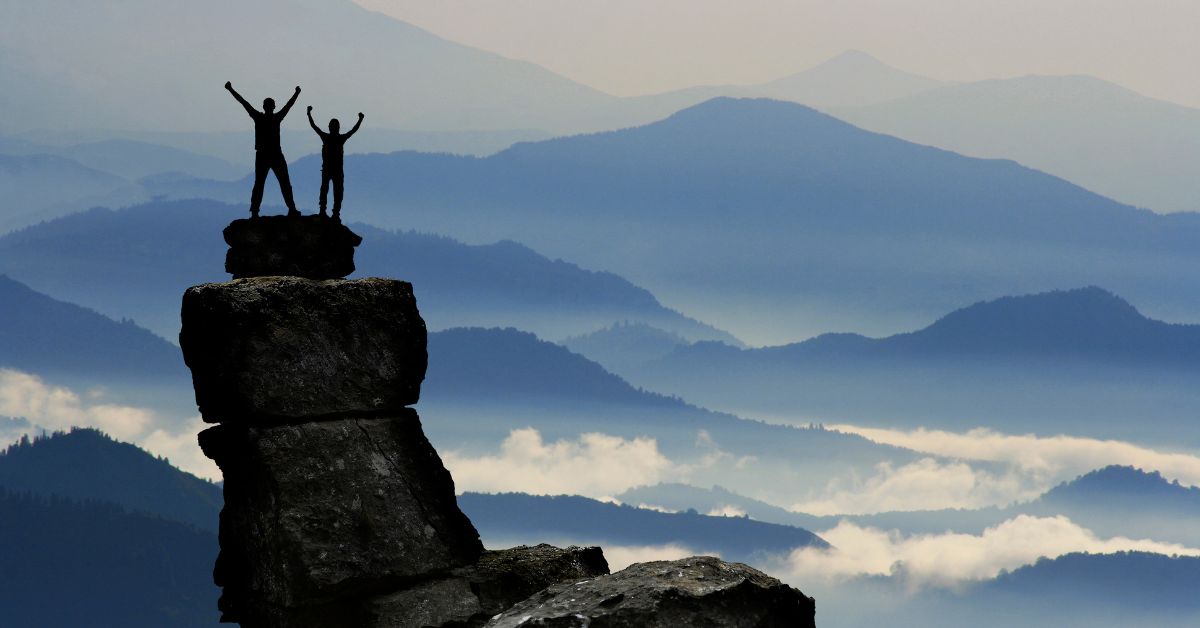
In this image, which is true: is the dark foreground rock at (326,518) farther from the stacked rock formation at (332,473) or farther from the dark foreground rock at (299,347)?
Answer: the dark foreground rock at (299,347)

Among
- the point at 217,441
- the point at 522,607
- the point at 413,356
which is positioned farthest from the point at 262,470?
the point at 522,607

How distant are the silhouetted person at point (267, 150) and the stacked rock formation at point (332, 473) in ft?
7.99

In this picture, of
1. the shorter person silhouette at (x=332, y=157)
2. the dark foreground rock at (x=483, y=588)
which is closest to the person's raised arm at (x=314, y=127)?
the shorter person silhouette at (x=332, y=157)

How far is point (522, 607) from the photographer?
23.9 m

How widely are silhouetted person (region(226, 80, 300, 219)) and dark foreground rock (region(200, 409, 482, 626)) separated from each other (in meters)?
4.85

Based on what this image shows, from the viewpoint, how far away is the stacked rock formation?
88.9ft

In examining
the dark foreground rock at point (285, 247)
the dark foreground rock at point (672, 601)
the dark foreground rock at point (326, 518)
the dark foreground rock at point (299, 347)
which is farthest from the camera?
the dark foreground rock at point (285, 247)

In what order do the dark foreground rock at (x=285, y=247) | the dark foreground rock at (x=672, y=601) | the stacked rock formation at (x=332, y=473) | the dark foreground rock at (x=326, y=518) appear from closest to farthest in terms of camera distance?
the dark foreground rock at (x=672, y=601), the dark foreground rock at (x=326, y=518), the stacked rock formation at (x=332, y=473), the dark foreground rock at (x=285, y=247)

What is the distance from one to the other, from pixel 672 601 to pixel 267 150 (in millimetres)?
12644

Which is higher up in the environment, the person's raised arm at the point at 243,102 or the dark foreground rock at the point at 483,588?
the person's raised arm at the point at 243,102

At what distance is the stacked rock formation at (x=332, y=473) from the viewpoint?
27.1 meters

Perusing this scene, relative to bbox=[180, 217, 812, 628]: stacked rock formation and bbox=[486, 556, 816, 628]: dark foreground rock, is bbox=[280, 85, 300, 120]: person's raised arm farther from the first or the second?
bbox=[486, 556, 816, 628]: dark foreground rock

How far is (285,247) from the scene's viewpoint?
97.3 feet

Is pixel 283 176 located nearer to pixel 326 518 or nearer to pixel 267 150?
pixel 267 150
